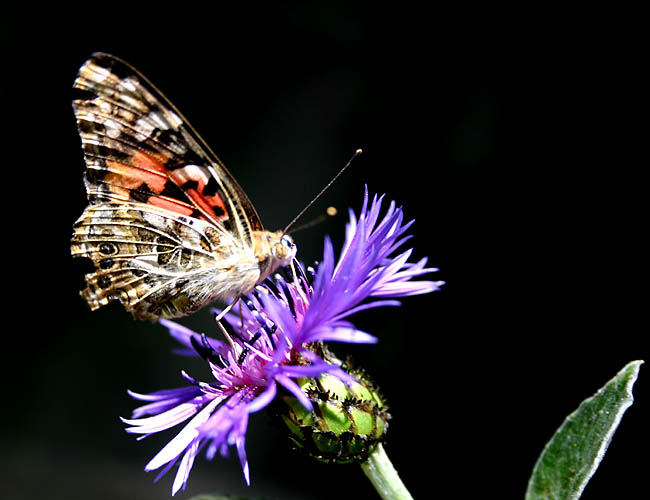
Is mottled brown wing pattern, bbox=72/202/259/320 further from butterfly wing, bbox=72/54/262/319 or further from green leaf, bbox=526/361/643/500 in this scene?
green leaf, bbox=526/361/643/500

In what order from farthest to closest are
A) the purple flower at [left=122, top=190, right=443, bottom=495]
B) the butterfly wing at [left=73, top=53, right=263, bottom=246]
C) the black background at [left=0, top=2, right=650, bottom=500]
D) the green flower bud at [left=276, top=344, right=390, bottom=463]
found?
the black background at [left=0, top=2, right=650, bottom=500]
the butterfly wing at [left=73, top=53, right=263, bottom=246]
the green flower bud at [left=276, top=344, right=390, bottom=463]
the purple flower at [left=122, top=190, right=443, bottom=495]

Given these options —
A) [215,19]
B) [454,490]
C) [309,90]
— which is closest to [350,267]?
[454,490]

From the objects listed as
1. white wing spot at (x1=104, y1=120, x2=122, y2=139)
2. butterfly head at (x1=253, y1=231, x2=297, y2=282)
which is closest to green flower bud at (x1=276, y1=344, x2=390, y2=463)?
butterfly head at (x1=253, y1=231, x2=297, y2=282)

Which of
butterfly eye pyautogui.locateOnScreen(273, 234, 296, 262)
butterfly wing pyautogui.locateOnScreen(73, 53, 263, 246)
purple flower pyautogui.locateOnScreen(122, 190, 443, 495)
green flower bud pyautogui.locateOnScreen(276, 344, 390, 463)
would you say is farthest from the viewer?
butterfly wing pyautogui.locateOnScreen(73, 53, 263, 246)

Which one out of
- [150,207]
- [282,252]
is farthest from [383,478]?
[150,207]

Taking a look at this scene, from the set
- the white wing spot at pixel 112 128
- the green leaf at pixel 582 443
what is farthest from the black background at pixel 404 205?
the white wing spot at pixel 112 128

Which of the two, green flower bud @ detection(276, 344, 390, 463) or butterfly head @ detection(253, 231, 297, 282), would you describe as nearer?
green flower bud @ detection(276, 344, 390, 463)

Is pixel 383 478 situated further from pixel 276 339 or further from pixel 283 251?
pixel 283 251
